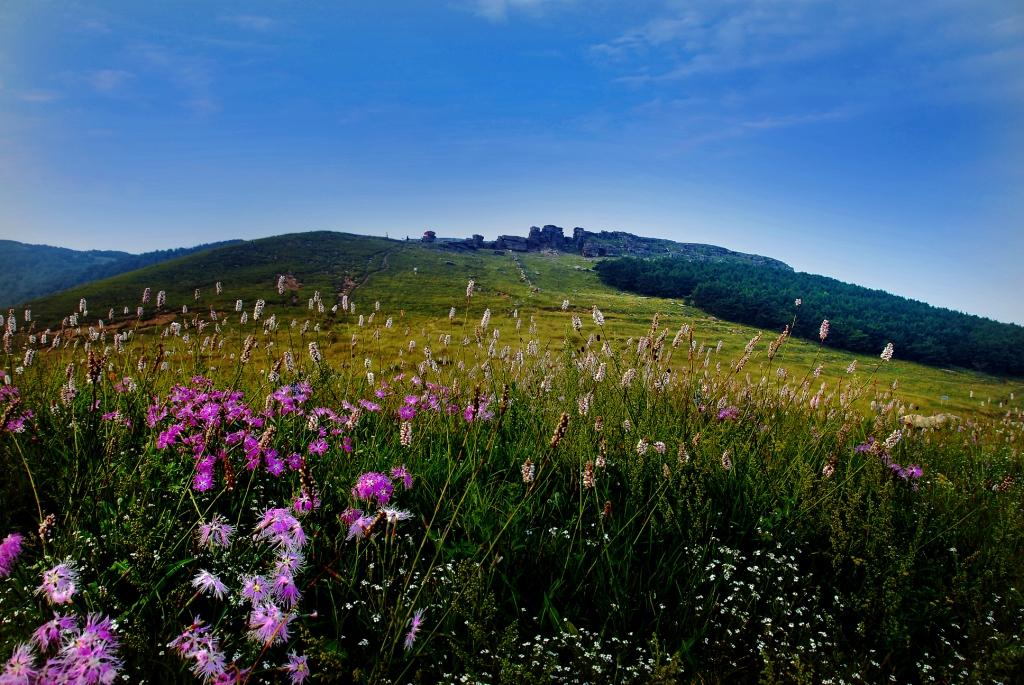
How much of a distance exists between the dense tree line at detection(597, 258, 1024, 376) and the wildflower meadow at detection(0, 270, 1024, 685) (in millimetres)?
106126

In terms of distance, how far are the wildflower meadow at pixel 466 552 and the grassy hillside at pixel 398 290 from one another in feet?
202

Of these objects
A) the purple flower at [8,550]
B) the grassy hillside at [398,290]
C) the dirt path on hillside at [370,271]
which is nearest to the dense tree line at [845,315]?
the grassy hillside at [398,290]

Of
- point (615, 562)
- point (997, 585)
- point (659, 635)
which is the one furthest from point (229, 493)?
point (997, 585)

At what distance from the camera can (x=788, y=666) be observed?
2.99m

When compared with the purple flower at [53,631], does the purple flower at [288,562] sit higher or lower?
higher

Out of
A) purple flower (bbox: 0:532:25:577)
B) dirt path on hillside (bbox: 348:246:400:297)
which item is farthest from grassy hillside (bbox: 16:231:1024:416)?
purple flower (bbox: 0:532:25:577)

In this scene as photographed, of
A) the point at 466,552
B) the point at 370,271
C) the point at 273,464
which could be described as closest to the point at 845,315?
the point at 370,271

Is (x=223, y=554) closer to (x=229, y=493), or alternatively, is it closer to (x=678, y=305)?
(x=229, y=493)

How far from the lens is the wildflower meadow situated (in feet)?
7.63

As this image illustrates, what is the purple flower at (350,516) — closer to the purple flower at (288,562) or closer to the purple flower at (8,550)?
the purple flower at (288,562)

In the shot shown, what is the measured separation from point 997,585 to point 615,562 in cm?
328

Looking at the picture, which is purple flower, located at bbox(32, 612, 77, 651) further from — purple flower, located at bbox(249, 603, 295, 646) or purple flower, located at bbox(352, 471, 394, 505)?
purple flower, located at bbox(352, 471, 394, 505)

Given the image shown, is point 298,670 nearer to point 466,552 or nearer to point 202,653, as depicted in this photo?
point 202,653

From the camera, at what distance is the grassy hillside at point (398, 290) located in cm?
8156
